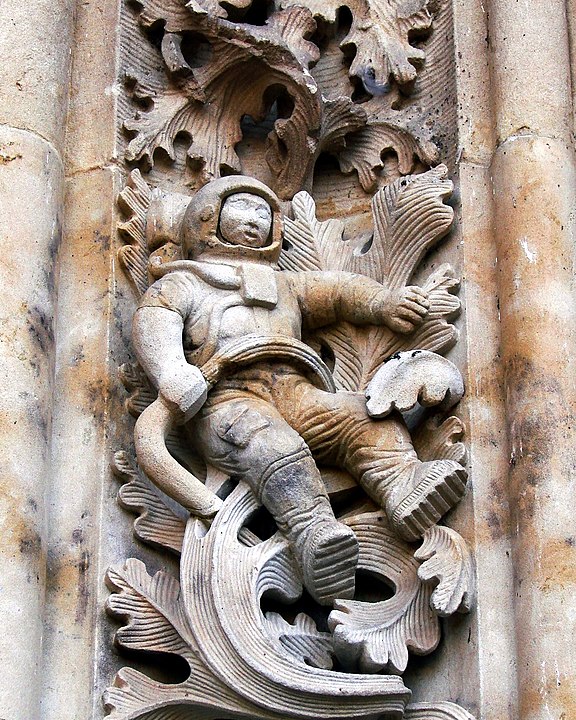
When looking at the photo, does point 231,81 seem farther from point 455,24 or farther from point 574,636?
point 574,636

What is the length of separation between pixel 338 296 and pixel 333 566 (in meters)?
0.82

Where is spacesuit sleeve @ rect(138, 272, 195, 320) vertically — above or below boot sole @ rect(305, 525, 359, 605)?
above

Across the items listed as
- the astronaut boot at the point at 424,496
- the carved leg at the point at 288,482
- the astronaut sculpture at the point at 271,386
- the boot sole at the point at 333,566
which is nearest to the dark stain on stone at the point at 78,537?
the astronaut sculpture at the point at 271,386

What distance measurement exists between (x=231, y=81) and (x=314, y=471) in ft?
4.40

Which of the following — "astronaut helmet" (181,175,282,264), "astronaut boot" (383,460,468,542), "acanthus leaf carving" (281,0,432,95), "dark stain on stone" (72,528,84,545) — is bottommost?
"dark stain on stone" (72,528,84,545)

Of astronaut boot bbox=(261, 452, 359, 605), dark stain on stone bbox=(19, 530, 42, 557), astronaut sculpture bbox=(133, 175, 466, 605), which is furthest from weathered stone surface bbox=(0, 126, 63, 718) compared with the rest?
astronaut boot bbox=(261, 452, 359, 605)

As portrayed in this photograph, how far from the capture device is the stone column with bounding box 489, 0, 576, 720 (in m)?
4.12

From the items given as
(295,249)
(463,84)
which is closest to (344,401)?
(295,249)

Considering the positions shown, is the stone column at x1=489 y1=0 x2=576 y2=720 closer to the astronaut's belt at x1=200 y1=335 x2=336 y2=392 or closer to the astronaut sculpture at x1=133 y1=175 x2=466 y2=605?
the astronaut sculpture at x1=133 y1=175 x2=466 y2=605

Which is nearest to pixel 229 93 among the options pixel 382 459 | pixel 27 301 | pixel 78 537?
pixel 27 301

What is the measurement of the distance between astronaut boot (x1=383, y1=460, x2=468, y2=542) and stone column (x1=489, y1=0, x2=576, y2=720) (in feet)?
0.53

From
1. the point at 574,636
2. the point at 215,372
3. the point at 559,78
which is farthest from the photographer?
the point at 559,78

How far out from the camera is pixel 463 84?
4898 mm

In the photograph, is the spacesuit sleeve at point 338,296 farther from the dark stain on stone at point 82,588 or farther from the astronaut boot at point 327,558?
the dark stain on stone at point 82,588
